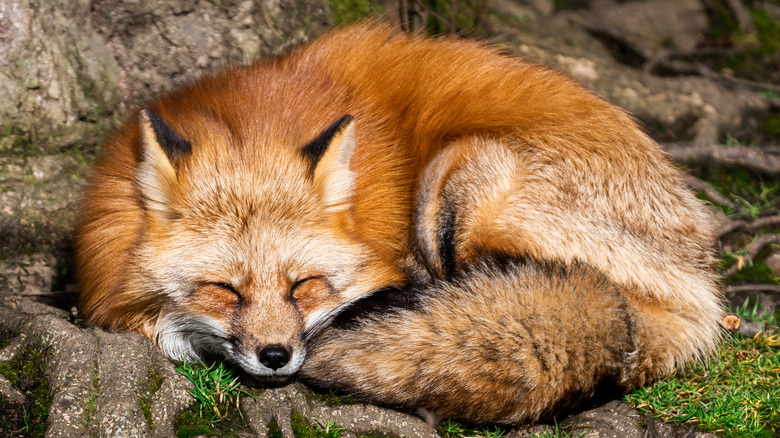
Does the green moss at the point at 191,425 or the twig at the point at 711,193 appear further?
the twig at the point at 711,193

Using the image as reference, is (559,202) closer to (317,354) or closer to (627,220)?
(627,220)

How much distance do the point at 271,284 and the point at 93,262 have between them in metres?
0.85

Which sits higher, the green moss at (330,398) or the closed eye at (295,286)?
the closed eye at (295,286)

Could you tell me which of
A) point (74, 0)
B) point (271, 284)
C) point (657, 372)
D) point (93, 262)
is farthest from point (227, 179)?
point (657, 372)

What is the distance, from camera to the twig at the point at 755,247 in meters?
4.16

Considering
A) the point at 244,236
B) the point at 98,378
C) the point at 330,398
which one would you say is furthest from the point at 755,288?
the point at 98,378

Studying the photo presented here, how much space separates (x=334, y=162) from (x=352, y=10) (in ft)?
8.09

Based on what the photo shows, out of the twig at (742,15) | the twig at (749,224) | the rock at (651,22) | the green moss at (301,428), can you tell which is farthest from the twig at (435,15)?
the twig at (742,15)

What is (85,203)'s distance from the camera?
9.71ft

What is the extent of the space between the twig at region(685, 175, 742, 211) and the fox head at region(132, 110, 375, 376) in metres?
3.18

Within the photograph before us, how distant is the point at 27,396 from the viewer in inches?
99.7

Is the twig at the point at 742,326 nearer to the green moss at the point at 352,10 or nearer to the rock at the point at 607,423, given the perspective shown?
the rock at the point at 607,423

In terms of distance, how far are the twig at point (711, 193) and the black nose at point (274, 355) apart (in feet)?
11.4

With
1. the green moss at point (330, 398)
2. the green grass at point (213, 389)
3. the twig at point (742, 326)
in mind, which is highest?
the green grass at point (213, 389)
